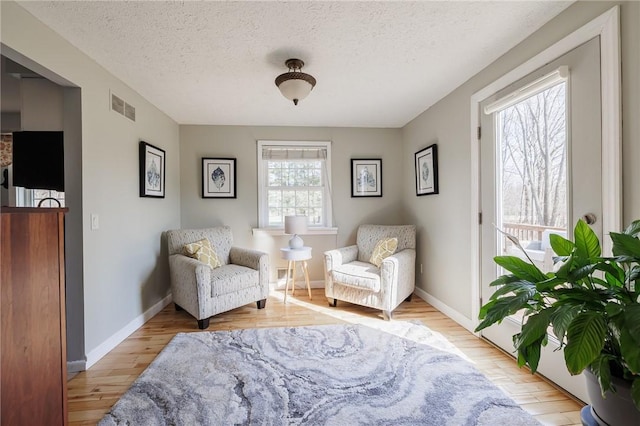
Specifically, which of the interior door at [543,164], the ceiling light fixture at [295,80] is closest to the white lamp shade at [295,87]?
the ceiling light fixture at [295,80]

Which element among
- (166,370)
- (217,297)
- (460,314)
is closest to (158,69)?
(217,297)

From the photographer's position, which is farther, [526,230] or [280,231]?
[280,231]

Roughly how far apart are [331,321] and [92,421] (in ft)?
6.24

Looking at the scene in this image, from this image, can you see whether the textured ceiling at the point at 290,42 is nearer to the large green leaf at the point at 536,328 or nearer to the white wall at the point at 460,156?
the white wall at the point at 460,156

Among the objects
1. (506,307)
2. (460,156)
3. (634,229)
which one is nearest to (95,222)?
(506,307)

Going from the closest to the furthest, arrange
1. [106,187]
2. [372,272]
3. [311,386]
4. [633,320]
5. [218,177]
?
[633,320] < [311,386] < [106,187] < [372,272] < [218,177]

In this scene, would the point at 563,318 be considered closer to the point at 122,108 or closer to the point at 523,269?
the point at 523,269

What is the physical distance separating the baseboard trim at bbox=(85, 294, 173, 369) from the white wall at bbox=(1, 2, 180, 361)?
0.02 m

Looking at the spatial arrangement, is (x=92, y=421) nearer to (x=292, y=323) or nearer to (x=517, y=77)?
(x=292, y=323)

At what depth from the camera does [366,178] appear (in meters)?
4.10

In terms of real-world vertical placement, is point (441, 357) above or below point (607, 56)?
below

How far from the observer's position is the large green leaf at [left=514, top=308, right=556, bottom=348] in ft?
2.98

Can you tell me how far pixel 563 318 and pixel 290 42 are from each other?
2.11m

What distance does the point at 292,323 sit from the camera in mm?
2840
